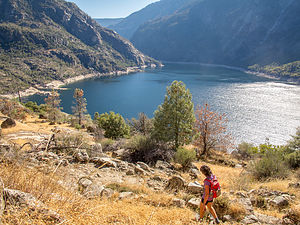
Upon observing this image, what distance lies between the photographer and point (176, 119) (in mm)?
16703

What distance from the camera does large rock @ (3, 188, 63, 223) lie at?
2221 millimetres

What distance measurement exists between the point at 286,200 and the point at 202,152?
13.0 meters

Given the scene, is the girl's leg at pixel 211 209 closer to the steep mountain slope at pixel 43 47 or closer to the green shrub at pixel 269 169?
the green shrub at pixel 269 169

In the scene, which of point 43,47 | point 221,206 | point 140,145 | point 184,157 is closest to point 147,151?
point 140,145

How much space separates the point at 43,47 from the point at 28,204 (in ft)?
562

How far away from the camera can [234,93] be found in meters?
87.9

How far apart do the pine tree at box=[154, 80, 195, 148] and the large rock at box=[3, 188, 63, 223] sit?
14175 mm

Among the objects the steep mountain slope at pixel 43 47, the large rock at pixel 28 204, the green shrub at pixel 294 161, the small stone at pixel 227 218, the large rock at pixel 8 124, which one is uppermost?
the steep mountain slope at pixel 43 47

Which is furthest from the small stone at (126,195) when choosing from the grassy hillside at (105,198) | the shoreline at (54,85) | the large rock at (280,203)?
the shoreline at (54,85)

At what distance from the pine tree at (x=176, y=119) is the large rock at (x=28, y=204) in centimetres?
1418

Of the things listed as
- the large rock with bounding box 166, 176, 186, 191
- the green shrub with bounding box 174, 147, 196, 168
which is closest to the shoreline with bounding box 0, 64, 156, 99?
the green shrub with bounding box 174, 147, 196, 168

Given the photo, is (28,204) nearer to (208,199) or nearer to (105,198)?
(105,198)

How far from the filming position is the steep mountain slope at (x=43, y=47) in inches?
4322

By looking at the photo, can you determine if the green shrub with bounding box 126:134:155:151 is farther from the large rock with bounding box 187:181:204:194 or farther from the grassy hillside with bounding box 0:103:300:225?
the large rock with bounding box 187:181:204:194
